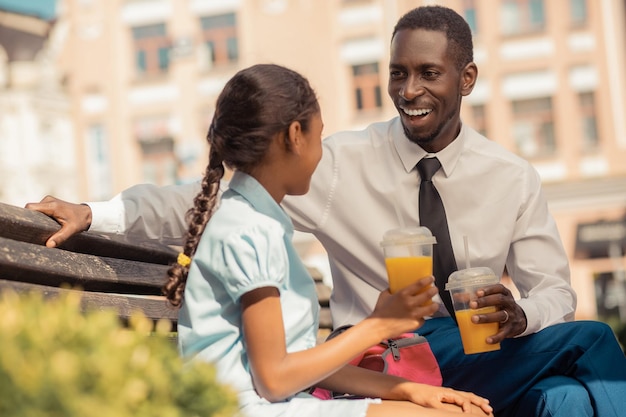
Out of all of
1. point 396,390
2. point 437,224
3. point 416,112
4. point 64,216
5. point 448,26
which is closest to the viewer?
point 396,390

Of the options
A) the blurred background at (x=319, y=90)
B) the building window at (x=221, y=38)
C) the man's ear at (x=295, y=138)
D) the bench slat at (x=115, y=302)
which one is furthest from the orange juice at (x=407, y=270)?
the building window at (x=221, y=38)

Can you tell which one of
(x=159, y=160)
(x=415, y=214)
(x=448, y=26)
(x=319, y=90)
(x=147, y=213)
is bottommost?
(x=415, y=214)

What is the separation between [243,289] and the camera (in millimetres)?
2225

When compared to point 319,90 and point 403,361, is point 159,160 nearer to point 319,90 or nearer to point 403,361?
point 319,90

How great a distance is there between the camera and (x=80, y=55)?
2864 centimetres

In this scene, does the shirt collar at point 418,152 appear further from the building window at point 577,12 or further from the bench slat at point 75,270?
the building window at point 577,12

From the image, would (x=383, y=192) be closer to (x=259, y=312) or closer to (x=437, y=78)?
(x=437, y=78)

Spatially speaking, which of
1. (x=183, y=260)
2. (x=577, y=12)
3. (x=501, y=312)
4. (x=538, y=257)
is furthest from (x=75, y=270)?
(x=577, y=12)

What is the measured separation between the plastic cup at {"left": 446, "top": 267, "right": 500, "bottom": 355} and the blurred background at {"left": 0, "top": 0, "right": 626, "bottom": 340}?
1989cm

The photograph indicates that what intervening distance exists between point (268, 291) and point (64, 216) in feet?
2.50

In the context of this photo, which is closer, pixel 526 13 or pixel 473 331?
pixel 473 331

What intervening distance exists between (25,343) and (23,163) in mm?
29921

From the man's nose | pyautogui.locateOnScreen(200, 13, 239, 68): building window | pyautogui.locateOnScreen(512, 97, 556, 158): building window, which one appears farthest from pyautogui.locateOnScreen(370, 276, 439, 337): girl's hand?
pyautogui.locateOnScreen(200, 13, 239, 68): building window

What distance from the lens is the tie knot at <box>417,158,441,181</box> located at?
3465mm
